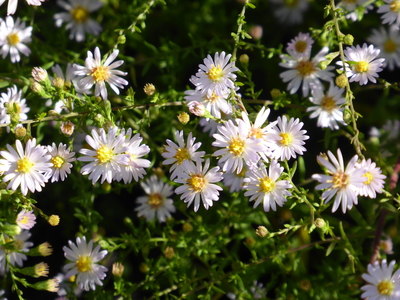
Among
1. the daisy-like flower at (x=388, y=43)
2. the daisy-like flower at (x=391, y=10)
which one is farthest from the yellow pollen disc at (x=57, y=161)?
the daisy-like flower at (x=388, y=43)

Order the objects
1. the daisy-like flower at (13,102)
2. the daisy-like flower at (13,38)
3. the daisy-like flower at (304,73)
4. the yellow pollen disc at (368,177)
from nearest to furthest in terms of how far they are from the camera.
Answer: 1. the yellow pollen disc at (368,177)
2. the daisy-like flower at (13,102)
3. the daisy-like flower at (304,73)
4. the daisy-like flower at (13,38)

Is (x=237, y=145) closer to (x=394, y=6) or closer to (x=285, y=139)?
(x=285, y=139)

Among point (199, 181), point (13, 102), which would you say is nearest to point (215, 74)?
point (199, 181)

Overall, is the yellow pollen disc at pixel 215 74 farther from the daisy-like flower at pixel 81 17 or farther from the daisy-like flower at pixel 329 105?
the daisy-like flower at pixel 81 17

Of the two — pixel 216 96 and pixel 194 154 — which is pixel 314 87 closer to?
pixel 216 96

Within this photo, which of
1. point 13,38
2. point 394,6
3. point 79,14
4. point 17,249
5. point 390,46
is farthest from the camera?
point 79,14

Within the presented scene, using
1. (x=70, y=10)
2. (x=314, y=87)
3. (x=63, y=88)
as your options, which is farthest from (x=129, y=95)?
(x=70, y=10)
